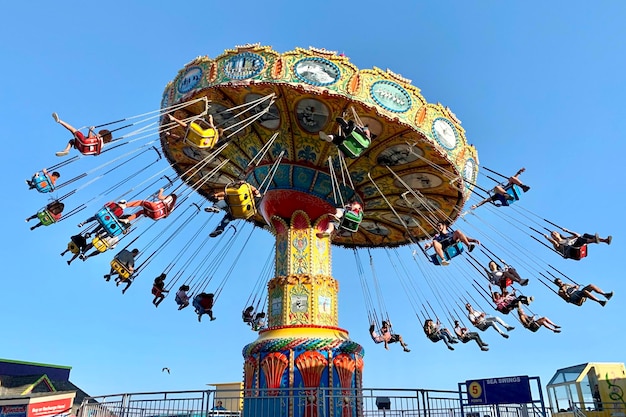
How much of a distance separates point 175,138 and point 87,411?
632 cm

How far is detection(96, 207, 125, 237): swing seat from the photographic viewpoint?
9.87 metres

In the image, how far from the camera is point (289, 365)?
11031 mm

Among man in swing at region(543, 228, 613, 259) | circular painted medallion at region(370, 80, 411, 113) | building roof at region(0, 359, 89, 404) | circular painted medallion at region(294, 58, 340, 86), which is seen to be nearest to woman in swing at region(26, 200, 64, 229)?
circular painted medallion at region(294, 58, 340, 86)

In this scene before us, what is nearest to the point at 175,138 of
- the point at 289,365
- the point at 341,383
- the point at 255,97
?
the point at 255,97

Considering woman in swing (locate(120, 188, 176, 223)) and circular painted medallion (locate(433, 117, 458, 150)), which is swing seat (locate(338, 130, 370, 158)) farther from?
woman in swing (locate(120, 188, 176, 223))

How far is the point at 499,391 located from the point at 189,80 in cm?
889

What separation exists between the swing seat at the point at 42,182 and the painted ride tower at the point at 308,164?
2851 millimetres

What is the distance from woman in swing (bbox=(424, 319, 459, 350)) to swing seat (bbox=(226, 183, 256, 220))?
657cm

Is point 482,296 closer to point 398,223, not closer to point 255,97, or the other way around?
point 398,223

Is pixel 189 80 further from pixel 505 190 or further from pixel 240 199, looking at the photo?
pixel 505 190

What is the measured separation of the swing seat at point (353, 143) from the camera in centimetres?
970

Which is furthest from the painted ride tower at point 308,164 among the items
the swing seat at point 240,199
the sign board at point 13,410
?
the sign board at point 13,410

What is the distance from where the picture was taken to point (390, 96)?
10797 mm

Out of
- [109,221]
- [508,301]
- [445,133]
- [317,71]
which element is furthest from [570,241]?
[109,221]
